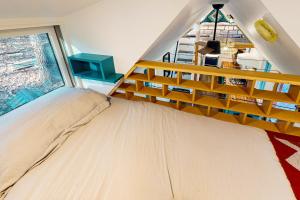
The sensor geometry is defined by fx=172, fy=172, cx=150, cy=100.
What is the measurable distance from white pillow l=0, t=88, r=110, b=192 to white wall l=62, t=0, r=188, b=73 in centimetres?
49

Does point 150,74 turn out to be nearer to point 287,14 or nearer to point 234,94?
point 234,94

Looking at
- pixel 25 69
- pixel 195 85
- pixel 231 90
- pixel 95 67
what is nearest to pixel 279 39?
pixel 231 90

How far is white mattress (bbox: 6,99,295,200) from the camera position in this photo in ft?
3.18

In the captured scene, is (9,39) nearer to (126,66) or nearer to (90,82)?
(90,82)

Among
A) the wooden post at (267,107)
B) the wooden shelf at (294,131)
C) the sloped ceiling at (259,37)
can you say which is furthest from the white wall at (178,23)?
the wooden shelf at (294,131)

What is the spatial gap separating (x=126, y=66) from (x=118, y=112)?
1.56ft

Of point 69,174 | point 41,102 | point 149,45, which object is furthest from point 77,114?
point 149,45

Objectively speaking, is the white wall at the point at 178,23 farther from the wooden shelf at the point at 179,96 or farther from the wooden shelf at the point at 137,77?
the wooden shelf at the point at 179,96

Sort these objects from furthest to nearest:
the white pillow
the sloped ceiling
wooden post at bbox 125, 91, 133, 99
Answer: wooden post at bbox 125, 91, 133, 99 → the sloped ceiling → the white pillow

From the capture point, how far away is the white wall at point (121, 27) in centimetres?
137

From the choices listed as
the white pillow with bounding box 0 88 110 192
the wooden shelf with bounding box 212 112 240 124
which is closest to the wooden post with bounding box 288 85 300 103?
the wooden shelf with bounding box 212 112 240 124

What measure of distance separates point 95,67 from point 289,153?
6.34 feet

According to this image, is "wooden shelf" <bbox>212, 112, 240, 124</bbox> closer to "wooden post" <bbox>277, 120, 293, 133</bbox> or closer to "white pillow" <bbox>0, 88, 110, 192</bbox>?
"wooden post" <bbox>277, 120, 293, 133</bbox>

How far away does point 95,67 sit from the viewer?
6.41 feet
